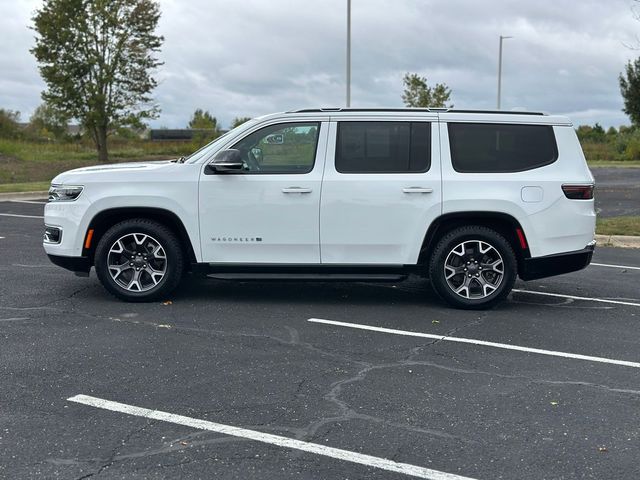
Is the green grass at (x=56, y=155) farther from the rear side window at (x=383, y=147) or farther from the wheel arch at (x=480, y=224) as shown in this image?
the wheel arch at (x=480, y=224)

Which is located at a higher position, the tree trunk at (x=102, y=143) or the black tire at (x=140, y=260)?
the tree trunk at (x=102, y=143)

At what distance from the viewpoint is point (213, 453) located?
4156mm

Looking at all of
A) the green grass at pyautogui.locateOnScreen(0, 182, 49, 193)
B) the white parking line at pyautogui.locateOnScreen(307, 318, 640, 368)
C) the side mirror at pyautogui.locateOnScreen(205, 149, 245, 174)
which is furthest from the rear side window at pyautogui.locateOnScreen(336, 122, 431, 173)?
the green grass at pyautogui.locateOnScreen(0, 182, 49, 193)

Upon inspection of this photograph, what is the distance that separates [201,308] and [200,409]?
2.90m

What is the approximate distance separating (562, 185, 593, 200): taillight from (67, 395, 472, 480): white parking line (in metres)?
4.43

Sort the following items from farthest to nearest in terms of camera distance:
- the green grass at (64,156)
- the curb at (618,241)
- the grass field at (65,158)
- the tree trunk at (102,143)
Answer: the tree trunk at (102,143) → the green grass at (64,156) → the grass field at (65,158) → the curb at (618,241)

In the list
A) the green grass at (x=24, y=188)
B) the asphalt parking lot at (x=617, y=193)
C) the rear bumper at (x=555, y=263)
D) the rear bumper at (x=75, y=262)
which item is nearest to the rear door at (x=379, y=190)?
the rear bumper at (x=555, y=263)

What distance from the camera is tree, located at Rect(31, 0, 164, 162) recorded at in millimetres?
30359

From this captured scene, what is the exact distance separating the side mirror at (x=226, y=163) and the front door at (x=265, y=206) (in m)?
0.06

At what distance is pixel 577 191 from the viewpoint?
771 cm

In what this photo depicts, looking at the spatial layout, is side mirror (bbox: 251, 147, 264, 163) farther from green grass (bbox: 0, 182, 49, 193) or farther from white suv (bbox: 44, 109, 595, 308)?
green grass (bbox: 0, 182, 49, 193)

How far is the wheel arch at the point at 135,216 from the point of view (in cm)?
770

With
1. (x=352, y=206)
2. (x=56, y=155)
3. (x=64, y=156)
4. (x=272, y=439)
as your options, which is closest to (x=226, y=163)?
(x=352, y=206)

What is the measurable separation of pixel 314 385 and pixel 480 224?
10.4 feet
